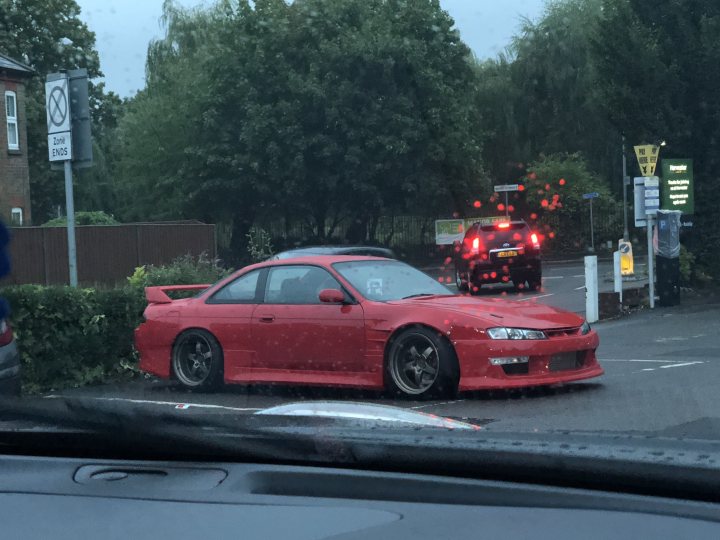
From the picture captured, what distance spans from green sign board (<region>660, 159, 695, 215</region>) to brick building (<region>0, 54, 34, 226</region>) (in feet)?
62.7

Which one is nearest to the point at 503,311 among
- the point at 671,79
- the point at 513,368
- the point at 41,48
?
the point at 513,368

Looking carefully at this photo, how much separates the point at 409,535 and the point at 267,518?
0.27 meters

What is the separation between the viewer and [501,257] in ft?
79.0

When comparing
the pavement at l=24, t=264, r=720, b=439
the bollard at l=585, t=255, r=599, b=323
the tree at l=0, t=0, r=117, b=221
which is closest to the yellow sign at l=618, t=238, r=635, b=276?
the bollard at l=585, t=255, r=599, b=323

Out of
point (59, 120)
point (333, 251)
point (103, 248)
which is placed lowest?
point (333, 251)

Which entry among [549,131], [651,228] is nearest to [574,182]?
[549,131]

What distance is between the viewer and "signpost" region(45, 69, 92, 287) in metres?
12.1

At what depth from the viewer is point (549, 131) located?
44438 mm

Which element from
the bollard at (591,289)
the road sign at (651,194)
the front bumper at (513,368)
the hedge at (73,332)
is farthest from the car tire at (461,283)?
the front bumper at (513,368)

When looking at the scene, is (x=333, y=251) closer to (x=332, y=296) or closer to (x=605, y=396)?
(x=332, y=296)

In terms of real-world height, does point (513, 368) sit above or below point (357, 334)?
below

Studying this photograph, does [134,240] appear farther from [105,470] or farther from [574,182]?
[105,470]

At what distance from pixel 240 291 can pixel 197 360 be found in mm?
783

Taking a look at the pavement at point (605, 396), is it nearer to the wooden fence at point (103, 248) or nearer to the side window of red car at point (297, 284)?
the side window of red car at point (297, 284)
